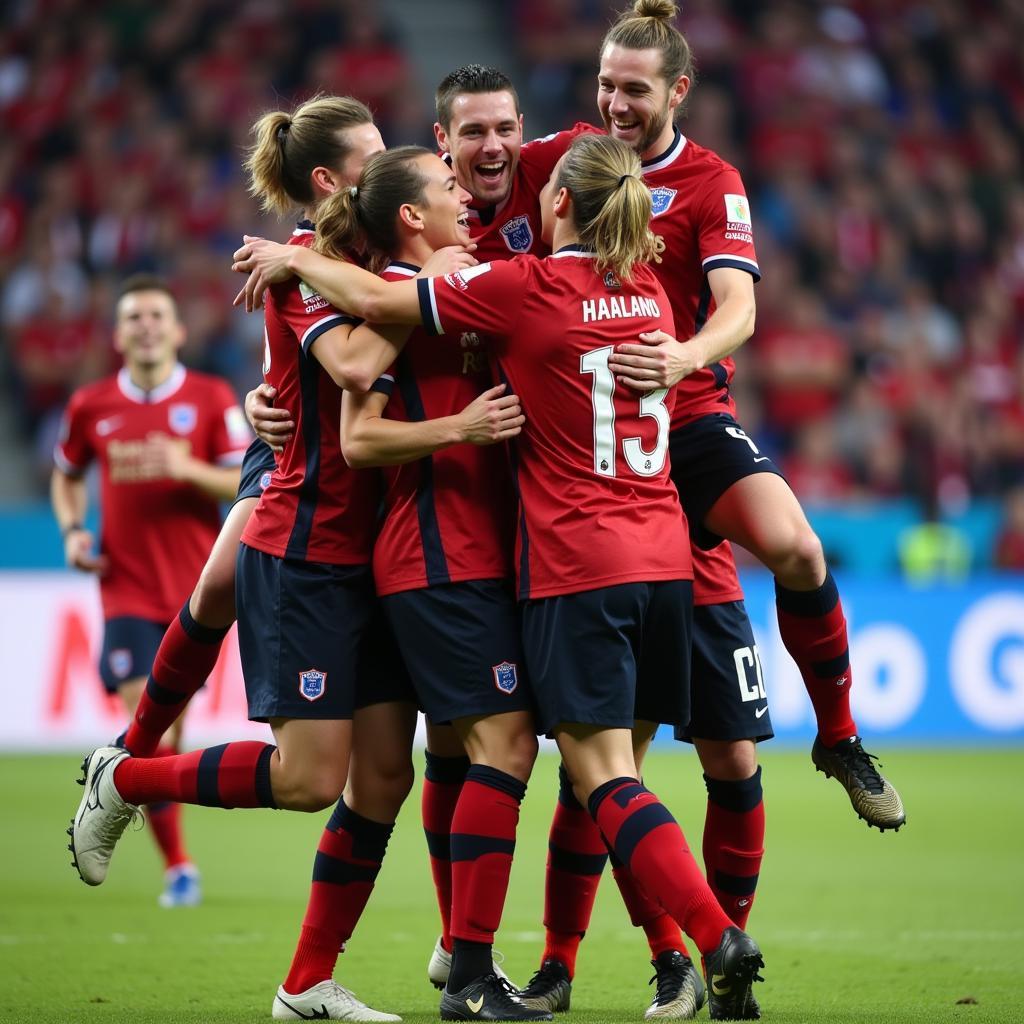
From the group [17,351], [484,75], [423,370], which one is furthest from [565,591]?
[17,351]

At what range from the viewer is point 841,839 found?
914 centimetres

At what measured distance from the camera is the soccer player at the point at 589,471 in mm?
4434

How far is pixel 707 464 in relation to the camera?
514 cm

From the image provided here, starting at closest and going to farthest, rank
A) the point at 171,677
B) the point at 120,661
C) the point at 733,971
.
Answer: the point at 733,971 → the point at 171,677 → the point at 120,661

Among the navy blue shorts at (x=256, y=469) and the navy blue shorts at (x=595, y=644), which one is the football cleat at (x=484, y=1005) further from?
the navy blue shorts at (x=256, y=469)

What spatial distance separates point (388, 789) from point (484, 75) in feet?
6.73

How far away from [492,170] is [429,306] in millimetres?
855

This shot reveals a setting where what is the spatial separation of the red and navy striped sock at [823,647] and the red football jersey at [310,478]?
1.31 m

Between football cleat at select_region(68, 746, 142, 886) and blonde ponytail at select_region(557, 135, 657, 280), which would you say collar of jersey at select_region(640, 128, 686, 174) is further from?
football cleat at select_region(68, 746, 142, 886)

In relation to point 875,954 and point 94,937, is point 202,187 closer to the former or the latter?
point 94,937

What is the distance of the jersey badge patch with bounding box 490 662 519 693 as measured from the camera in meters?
4.56

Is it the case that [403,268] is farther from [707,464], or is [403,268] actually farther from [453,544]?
[707,464]

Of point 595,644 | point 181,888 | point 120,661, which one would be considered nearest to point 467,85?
point 595,644

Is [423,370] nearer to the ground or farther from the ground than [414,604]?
farther from the ground
